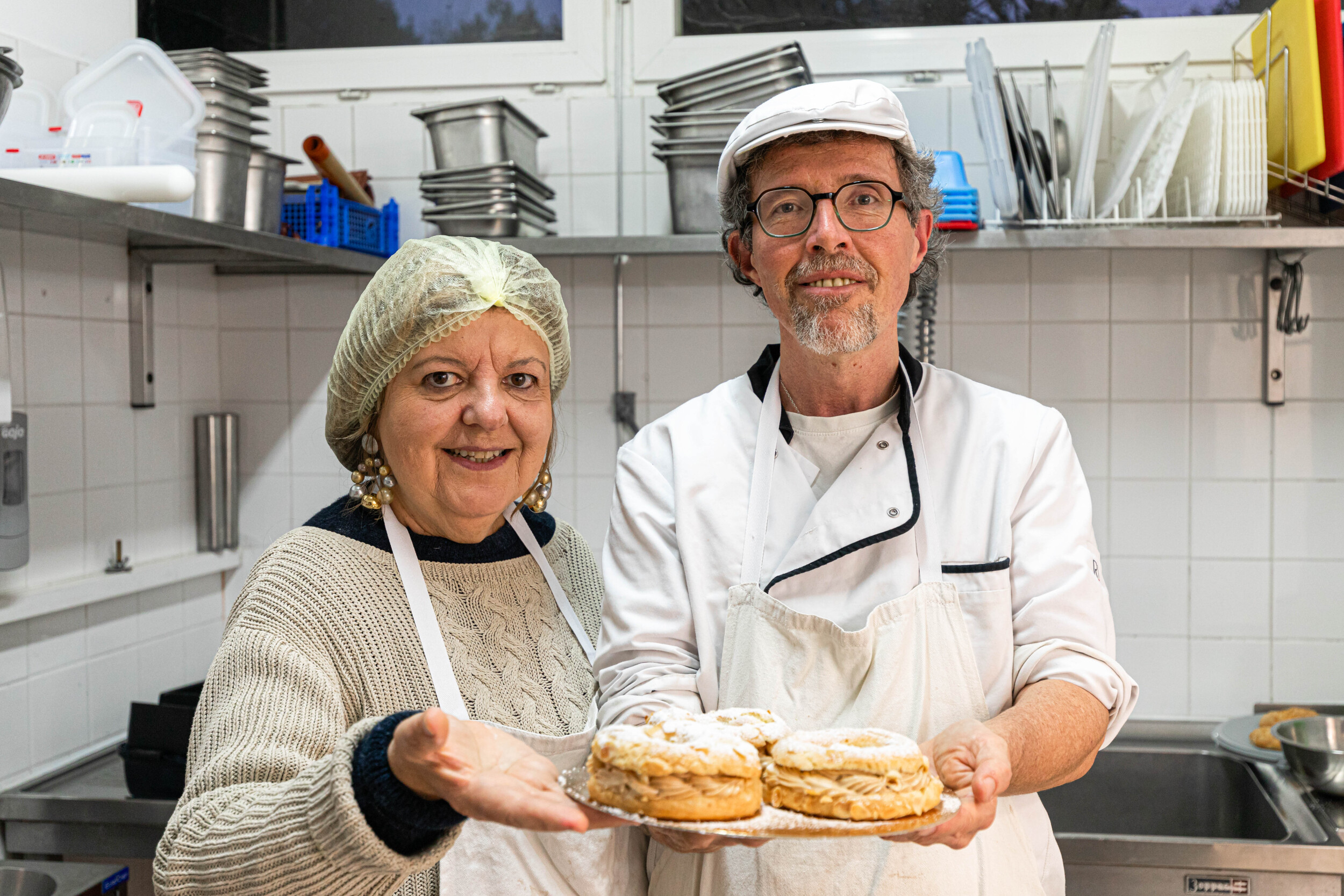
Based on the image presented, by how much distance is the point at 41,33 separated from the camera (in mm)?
2219

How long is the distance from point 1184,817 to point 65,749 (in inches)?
91.0

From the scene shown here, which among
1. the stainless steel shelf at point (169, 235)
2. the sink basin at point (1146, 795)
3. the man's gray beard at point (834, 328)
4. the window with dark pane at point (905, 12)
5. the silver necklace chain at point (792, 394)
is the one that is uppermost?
the window with dark pane at point (905, 12)

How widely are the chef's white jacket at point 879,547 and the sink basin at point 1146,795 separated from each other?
1.23 m

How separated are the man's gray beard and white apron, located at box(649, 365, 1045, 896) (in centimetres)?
25

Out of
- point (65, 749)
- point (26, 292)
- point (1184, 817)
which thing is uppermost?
point (26, 292)

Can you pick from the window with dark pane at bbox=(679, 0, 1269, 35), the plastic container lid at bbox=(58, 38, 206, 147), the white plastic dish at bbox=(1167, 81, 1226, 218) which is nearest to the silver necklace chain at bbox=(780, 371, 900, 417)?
the white plastic dish at bbox=(1167, 81, 1226, 218)

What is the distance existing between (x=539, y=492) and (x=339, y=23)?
1.77 metres

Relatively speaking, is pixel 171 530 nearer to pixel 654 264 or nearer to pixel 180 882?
pixel 654 264

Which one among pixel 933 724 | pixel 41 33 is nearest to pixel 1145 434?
pixel 933 724

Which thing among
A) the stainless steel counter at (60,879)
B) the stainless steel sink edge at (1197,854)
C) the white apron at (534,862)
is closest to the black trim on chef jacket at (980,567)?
the white apron at (534,862)

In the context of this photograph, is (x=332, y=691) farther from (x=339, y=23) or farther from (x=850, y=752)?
(x=339, y=23)

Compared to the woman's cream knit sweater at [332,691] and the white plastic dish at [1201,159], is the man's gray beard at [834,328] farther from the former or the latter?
the white plastic dish at [1201,159]

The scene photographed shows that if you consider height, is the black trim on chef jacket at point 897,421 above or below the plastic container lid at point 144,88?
below

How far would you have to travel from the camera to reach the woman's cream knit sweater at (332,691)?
3.34 ft
